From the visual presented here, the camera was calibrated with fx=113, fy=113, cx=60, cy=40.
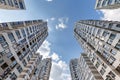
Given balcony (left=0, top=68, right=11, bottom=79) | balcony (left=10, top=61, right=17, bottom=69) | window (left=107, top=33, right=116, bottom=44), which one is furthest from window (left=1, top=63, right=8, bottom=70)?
window (left=107, top=33, right=116, bottom=44)

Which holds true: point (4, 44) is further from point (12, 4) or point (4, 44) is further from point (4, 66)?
point (12, 4)

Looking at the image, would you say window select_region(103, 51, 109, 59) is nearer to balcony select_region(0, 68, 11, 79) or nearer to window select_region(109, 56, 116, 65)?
window select_region(109, 56, 116, 65)

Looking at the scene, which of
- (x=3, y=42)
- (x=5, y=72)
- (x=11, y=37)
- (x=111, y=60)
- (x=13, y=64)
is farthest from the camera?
(x=13, y=64)

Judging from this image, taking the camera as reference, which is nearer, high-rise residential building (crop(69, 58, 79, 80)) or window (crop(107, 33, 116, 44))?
window (crop(107, 33, 116, 44))

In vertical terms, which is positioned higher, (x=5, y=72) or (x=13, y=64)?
(x=5, y=72)

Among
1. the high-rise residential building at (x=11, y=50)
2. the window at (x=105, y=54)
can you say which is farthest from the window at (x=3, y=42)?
the window at (x=105, y=54)

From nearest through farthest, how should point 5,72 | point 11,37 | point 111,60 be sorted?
point 5,72 → point 11,37 → point 111,60

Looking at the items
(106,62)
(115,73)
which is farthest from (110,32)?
(115,73)

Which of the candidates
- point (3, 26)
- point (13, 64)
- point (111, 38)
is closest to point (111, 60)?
point (111, 38)

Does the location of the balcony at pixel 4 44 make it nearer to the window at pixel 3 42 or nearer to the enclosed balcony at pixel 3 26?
the window at pixel 3 42

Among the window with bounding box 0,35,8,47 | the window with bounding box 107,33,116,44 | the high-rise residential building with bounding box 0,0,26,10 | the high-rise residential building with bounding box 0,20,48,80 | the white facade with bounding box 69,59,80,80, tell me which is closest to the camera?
the window with bounding box 0,35,8,47

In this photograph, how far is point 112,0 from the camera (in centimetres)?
4028

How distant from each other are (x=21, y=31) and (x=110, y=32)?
25772 millimetres

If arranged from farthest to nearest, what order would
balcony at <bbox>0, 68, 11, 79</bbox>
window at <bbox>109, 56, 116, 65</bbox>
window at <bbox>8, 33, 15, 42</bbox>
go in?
window at <bbox>109, 56, 116, 65</bbox> → window at <bbox>8, 33, 15, 42</bbox> → balcony at <bbox>0, 68, 11, 79</bbox>
